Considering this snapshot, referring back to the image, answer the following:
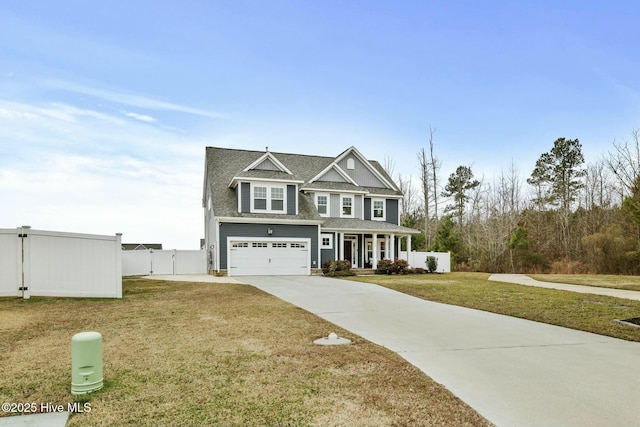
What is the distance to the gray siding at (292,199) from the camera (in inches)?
1000

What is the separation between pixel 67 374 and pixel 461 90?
797 inches

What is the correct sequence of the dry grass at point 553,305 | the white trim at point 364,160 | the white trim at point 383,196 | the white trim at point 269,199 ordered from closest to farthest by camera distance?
the dry grass at point 553,305 < the white trim at point 269,199 < the white trim at point 383,196 < the white trim at point 364,160

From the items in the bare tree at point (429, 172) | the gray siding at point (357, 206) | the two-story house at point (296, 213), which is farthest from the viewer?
the bare tree at point (429, 172)

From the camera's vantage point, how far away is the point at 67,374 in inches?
209

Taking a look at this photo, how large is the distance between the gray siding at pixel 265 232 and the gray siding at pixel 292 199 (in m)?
1.06

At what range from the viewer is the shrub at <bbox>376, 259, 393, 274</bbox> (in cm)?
2596

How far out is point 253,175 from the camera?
2483 centimetres

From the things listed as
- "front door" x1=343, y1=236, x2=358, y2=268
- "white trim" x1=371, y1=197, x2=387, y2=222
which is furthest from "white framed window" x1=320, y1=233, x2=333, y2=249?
"white trim" x1=371, y1=197, x2=387, y2=222

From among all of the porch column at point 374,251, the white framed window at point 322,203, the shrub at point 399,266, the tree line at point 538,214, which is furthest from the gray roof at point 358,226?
the tree line at point 538,214

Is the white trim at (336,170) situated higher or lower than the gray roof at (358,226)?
higher

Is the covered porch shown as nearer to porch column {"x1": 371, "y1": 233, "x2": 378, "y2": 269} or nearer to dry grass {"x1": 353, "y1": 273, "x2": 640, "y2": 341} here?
porch column {"x1": 371, "y1": 233, "x2": 378, "y2": 269}

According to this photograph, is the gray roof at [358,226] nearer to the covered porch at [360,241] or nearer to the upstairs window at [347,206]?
the covered porch at [360,241]

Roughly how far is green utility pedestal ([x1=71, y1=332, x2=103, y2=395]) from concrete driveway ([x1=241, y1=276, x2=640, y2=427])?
13.0 feet

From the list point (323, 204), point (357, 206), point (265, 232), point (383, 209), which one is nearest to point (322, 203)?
point (323, 204)
